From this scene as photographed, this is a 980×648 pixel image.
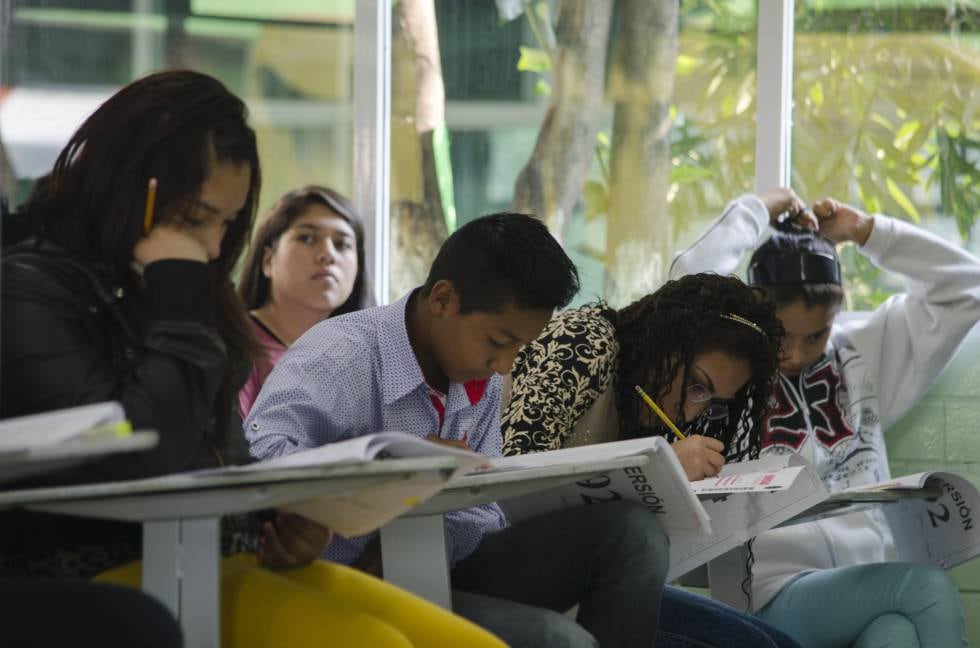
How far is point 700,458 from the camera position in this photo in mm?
2021

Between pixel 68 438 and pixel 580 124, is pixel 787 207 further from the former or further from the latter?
pixel 68 438

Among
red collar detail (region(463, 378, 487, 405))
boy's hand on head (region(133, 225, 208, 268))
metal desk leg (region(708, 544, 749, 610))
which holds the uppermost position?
boy's hand on head (region(133, 225, 208, 268))

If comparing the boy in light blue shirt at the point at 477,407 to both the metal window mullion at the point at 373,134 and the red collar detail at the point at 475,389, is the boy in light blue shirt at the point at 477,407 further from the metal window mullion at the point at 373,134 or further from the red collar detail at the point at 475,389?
the metal window mullion at the point at 373,134

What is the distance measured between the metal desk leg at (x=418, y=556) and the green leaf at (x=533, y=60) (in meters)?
1.92

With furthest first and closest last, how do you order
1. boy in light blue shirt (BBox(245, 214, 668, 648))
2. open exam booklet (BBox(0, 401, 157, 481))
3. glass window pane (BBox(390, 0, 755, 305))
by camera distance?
1. glass window pane (BBox(390, 0, 755, 305))
2. boy in light blue shirt (BBox(245, 214, 668, 648))
3. open exam booklet (BBox(0, 401, 157, 481))

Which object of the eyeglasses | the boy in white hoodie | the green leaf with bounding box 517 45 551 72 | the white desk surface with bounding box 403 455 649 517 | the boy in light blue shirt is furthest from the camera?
the green leaf with bounding box 517 45 551 72

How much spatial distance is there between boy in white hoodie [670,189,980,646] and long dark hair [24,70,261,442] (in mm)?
1422

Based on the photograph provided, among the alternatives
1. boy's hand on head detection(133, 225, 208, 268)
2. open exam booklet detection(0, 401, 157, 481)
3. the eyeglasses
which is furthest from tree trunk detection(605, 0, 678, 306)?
open exam booklet detection(0, 401, 157, 481)

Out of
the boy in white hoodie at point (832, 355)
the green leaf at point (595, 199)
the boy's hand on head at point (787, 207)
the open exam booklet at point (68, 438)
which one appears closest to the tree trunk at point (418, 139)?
the green leaf at point (595, 199)

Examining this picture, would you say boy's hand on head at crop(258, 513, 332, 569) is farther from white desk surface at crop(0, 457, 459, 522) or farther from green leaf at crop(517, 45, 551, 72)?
green leaf at crop(517, 45, 551, 72)

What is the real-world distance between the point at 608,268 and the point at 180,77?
1826 mm

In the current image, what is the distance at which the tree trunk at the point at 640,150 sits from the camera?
3244 mm

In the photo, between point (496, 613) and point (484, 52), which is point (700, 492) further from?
point (484, 52)

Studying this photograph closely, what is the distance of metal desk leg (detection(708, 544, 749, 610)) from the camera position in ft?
7.72
